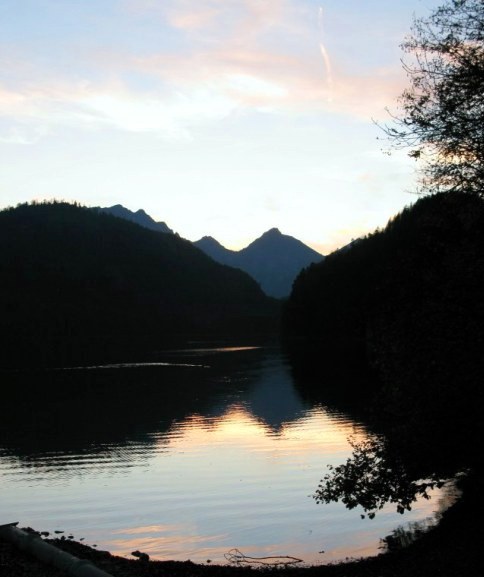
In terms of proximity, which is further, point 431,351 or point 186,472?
point 186,472

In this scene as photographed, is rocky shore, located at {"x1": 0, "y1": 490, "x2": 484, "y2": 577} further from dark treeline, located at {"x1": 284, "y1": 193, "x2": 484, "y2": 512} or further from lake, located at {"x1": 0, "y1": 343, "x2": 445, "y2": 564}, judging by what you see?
lake, located at {"x1": 0, "y1": 343, "x2": 445, "y2": 564}

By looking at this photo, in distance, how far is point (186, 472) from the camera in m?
42.8

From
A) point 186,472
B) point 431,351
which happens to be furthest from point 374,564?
point 186,472

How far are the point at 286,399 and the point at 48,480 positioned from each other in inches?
1760

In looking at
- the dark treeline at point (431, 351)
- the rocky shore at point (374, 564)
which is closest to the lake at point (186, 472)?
the rocky shore at point (374, 564)

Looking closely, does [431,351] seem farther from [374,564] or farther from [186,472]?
[186,472]

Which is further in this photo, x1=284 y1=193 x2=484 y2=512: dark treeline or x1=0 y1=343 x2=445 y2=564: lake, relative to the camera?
x1=0 y1=343 x2=445 y2=564: lake

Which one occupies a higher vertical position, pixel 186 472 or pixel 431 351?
pixel 431 351

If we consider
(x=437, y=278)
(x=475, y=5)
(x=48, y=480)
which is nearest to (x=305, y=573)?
(x=437, y=278)

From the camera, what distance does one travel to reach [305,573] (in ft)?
68.7

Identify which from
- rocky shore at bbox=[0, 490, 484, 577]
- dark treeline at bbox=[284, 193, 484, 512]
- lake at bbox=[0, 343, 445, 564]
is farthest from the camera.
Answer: lake at bbox=[0, 343, 445, 564]

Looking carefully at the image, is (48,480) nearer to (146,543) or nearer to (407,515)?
(146,543)

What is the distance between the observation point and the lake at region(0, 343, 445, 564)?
27.9 m

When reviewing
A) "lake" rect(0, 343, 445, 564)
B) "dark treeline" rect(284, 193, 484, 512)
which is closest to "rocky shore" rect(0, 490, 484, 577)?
"dark treeline" rect(284, 193, 484, 512)
